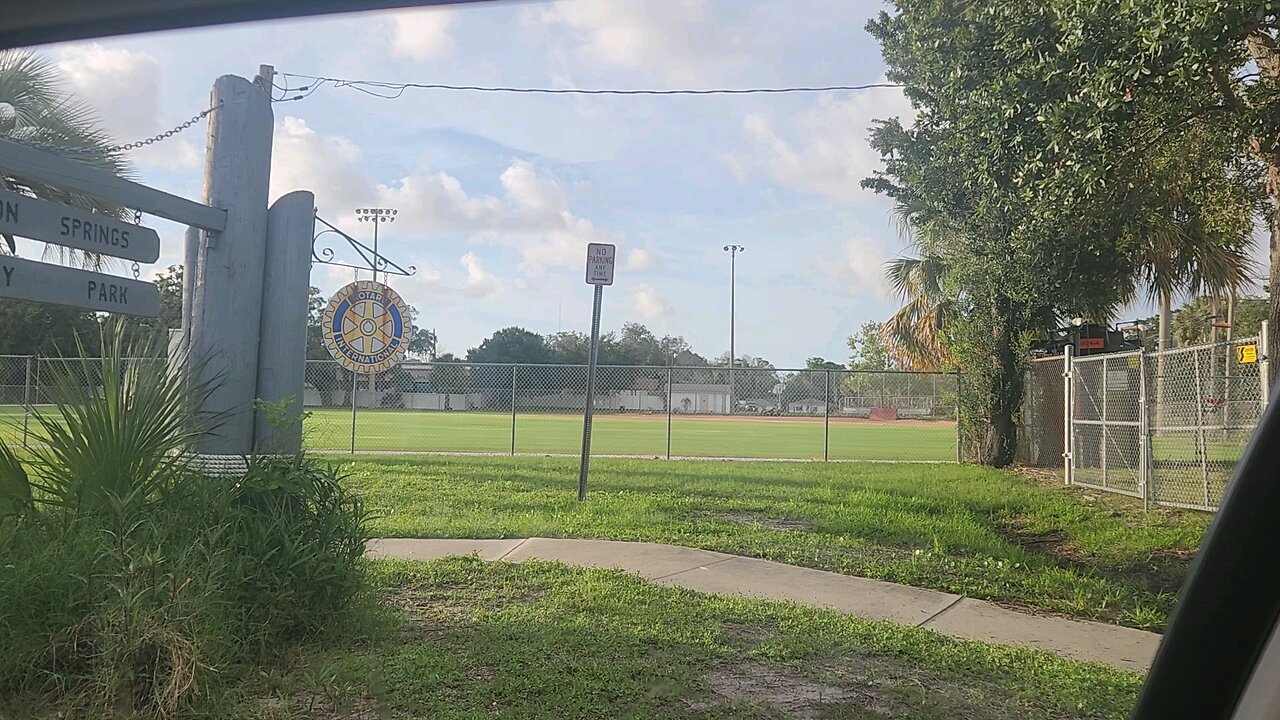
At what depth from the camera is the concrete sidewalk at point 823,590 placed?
4449mm

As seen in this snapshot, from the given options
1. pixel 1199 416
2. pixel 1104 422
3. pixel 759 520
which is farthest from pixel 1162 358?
pixel 759 520

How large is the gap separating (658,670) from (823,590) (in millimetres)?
1988

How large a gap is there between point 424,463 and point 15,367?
21.5 feet

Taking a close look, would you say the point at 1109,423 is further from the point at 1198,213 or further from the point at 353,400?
the point at 353,400

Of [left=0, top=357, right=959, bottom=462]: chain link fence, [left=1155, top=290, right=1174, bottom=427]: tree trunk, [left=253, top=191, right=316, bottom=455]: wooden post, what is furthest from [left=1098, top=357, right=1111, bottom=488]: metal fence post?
[left=253, top=191, right=316, bottom=455]: wooden post

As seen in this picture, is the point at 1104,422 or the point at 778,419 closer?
the point at 1104,422

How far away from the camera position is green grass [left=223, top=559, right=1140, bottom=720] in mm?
3391

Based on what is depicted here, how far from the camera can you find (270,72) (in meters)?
4.90

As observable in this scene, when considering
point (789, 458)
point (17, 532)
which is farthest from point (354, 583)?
point (789, 458)

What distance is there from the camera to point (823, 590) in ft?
17.8

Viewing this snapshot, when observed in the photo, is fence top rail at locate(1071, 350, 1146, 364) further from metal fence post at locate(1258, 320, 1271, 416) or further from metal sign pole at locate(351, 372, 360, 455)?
metal sign pole at locate(351, 372, 360, 455)

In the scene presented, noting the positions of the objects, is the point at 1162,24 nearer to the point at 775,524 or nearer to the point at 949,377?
the point at 775,524

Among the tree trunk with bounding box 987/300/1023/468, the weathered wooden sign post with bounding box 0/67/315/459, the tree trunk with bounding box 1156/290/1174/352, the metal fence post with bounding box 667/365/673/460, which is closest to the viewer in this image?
the weathered wooden sign post with bounding box 0/67/315/459

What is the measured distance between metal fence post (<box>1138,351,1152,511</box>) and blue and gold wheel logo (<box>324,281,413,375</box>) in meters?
7.30
